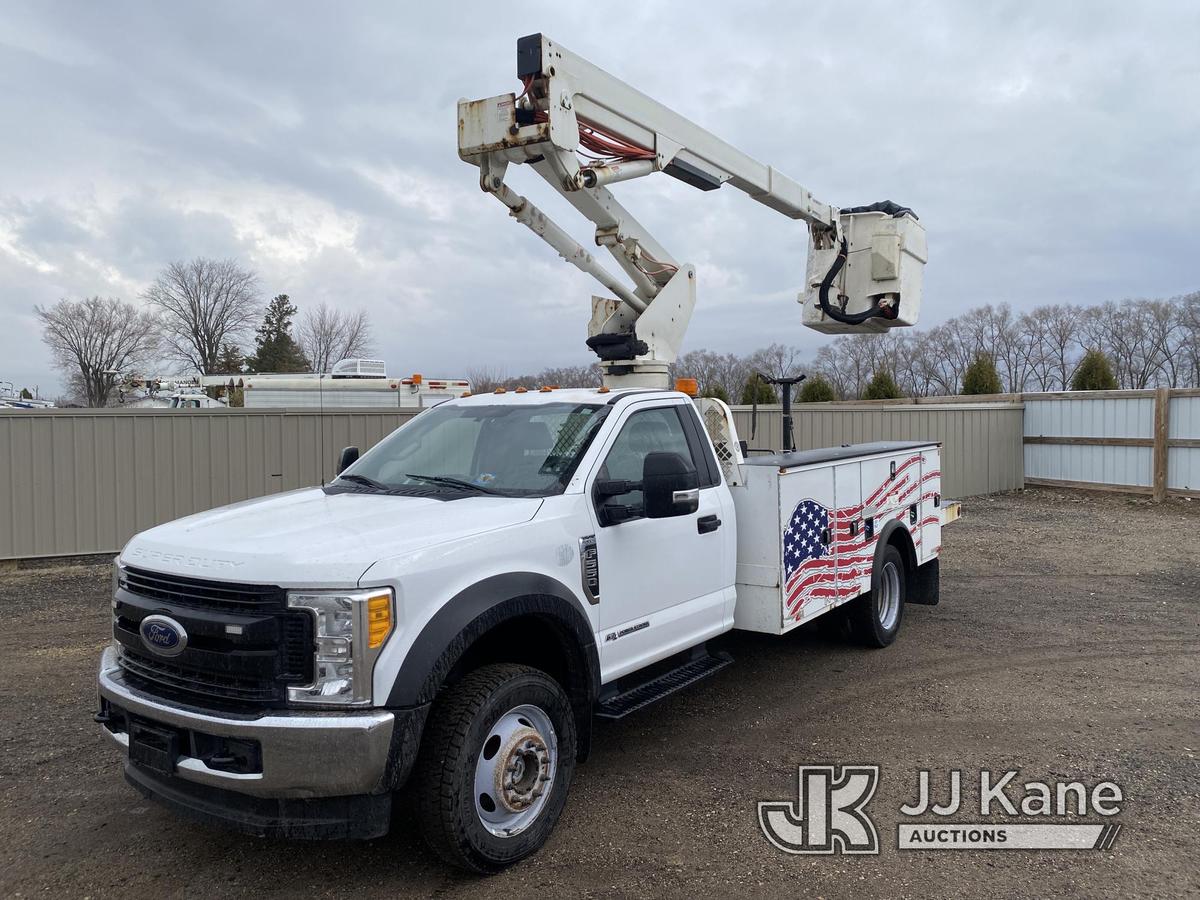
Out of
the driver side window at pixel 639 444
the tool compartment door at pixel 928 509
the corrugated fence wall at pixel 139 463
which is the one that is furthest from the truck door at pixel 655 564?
the corrugated fence wall at pixel 139 463

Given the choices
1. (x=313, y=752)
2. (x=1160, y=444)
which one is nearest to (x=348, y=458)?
(x=313, y=752)

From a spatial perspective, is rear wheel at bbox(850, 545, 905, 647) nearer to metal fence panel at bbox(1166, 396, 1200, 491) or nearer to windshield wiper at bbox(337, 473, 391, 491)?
windshield wiper at bbox(337, 473, 391, 491)

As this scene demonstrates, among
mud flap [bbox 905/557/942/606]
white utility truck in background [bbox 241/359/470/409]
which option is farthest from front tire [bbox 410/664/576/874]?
white utility truck in background [bbox 241/359/470/409]

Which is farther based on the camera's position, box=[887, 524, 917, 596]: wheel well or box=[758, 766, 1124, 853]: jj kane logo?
box=[887, 524, 917, 596]: wheel well

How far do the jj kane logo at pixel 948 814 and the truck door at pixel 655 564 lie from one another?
0.93m

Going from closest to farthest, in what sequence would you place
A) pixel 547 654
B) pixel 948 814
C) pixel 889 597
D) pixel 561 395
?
pixel 547 654 → pixel 948 814 → pixel 561 395 → pixel 889 597

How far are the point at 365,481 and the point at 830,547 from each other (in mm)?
3005

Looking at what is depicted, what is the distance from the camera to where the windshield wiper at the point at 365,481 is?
4.48 metres

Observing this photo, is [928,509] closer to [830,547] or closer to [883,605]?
[883,605]

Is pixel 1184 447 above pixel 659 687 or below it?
above

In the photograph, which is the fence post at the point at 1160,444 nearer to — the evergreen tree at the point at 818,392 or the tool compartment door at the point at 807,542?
the evergreen tree at the point at 818,392

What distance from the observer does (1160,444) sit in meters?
16.2

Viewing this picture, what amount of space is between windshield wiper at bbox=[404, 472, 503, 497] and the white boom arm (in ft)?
6.78

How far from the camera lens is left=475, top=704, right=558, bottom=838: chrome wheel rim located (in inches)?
136
